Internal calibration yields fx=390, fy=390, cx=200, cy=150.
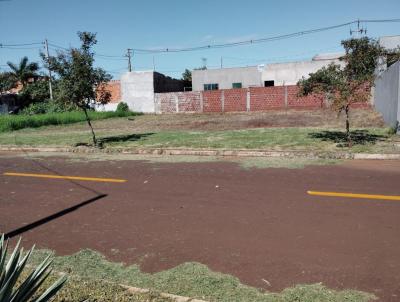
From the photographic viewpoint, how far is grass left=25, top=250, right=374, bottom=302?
11.2ft

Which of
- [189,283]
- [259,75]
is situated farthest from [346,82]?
[259,75]

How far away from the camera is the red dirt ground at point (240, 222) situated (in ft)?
13.4

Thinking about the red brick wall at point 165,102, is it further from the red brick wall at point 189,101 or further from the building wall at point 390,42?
the building wall at point 390,42

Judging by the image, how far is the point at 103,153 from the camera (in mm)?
13406

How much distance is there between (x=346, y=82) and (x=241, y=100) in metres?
19.8

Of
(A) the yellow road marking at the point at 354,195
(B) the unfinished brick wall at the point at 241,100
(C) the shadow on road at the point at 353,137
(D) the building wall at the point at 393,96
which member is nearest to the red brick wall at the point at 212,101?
(B) the unfinished brick wall at the point at 241,100

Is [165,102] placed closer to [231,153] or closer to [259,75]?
[259,75]

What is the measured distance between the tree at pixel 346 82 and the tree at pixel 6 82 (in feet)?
154

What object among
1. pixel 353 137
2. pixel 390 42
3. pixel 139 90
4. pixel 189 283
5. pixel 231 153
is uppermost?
pixel 390 42

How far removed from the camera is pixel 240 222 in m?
5.52

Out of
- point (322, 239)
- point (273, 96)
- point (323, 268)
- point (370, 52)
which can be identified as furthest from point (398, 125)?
point (273, 96)

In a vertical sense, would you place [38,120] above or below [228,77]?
below

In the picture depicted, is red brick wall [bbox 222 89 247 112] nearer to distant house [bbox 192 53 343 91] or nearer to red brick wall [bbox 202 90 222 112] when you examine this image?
red brick wall [bbox 202 90 222 112]

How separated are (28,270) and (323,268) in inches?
122
